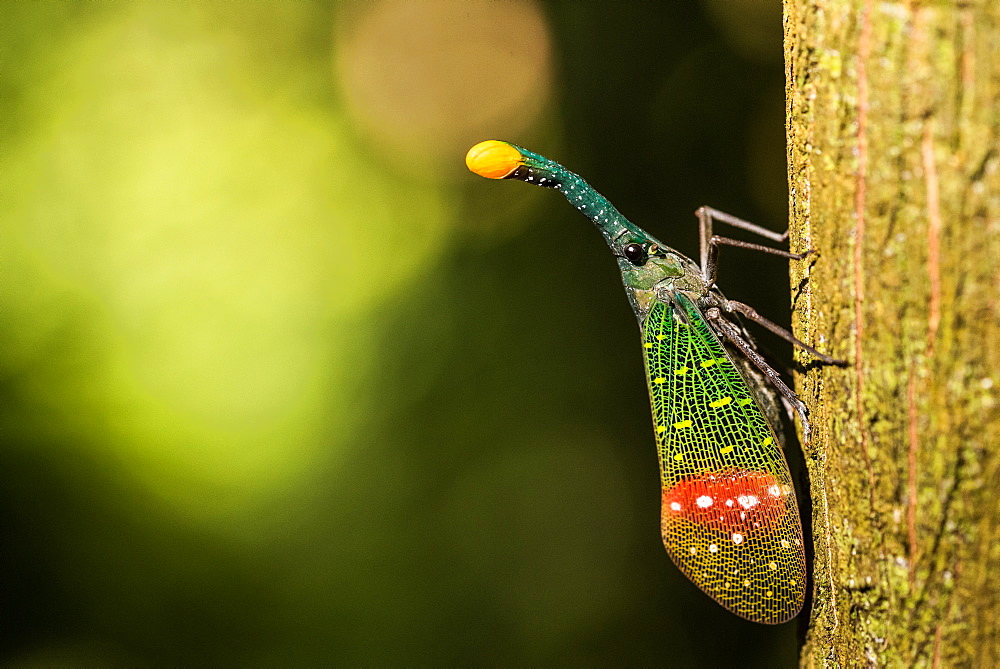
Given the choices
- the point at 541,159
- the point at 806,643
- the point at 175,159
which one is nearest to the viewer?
the point at 806,643

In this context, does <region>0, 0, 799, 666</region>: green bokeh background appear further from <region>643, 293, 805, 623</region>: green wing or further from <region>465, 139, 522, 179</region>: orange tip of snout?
<region>643, 293, 805, 623</region>: green wing

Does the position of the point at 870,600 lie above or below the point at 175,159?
below

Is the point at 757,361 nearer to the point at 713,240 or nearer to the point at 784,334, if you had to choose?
the point at 784,334

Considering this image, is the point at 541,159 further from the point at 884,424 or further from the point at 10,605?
the point at 10,605

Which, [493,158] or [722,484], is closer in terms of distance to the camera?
[722,484]

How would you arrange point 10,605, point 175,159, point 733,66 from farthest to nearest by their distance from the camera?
point 733,66, point 175,159, point 10,605

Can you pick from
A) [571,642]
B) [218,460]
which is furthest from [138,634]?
[571,642]

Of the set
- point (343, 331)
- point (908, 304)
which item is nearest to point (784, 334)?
point (908, 304)
